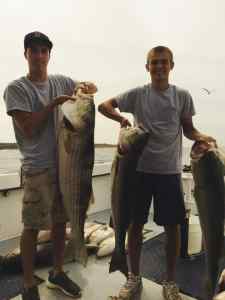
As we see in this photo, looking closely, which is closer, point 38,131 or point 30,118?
point 30,118

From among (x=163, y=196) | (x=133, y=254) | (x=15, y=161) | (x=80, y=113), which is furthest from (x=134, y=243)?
(x=15, y=161)

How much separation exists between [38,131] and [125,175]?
0.85 metres

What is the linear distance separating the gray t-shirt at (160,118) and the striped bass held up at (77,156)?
64 centimetres

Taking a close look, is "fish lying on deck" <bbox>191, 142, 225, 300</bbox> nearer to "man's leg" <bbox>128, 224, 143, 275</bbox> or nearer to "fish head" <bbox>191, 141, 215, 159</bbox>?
"fish head" <bbox>191, 141, 215, 159</bbox>

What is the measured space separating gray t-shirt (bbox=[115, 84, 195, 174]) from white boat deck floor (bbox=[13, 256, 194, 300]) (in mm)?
1241

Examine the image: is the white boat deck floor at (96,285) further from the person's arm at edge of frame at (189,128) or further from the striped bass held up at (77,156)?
the person's arm at edge of frame at (189,128)

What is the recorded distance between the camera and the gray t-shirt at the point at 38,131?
2494mm

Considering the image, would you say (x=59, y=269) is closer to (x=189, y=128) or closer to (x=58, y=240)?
(x=58, y=240)

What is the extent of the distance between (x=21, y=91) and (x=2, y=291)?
6.56ft

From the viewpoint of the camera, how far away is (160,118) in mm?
2705

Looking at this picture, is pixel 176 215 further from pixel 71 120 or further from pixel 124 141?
pixel 71 120

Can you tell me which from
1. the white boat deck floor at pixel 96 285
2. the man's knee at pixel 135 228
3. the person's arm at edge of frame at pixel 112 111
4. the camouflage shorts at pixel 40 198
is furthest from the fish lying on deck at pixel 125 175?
the white boat deck floor at pixel 96 285

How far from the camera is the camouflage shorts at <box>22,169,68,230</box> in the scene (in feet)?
8.55

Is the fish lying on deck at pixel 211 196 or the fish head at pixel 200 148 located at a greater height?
the fish head at pixel 200 148
